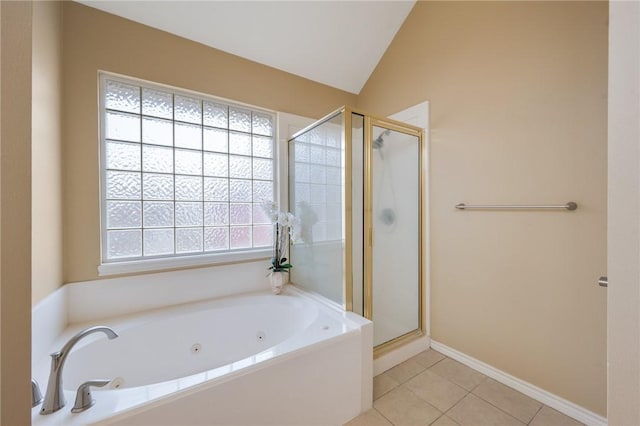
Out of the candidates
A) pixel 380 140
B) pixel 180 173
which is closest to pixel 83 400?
pixel 180 173

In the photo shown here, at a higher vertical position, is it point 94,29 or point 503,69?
point 94,29

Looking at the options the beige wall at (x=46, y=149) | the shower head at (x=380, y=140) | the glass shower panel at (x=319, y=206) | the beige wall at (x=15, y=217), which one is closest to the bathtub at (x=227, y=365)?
the glass shower panel at (x=319, y=206)

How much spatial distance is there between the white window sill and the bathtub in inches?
11.4

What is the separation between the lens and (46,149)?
4.11 feet

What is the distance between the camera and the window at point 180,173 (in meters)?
1.64

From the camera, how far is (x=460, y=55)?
1812mm

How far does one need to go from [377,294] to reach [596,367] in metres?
1.16

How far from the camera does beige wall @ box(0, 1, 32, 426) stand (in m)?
0.34

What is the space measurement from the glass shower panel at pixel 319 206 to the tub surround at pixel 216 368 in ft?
0.62

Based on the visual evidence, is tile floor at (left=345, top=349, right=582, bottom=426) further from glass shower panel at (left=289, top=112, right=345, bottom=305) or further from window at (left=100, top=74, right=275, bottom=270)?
window at (left=100, top=74, right=275, bottom=270)

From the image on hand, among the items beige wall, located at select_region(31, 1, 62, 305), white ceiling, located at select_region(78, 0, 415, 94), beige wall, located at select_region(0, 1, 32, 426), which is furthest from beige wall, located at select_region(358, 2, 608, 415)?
beige wall, located at select_region(31, 1, 62, 305)

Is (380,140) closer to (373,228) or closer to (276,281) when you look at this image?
(373,228)

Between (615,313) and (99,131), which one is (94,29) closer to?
(99,131)

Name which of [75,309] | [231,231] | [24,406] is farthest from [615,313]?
[75,309]
